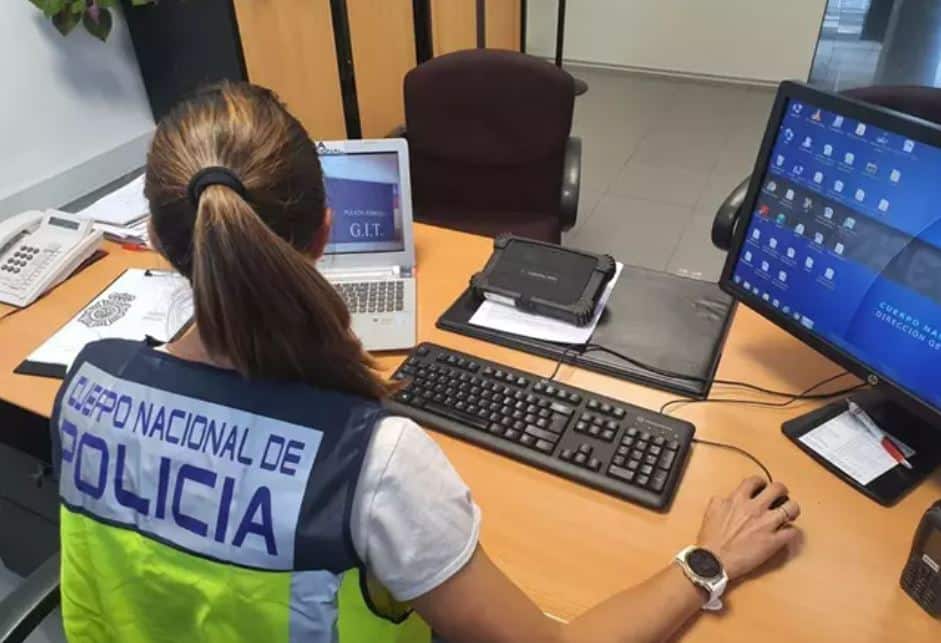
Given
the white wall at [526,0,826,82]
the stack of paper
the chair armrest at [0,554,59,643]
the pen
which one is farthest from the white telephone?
the white wall at [526,0,826,82]

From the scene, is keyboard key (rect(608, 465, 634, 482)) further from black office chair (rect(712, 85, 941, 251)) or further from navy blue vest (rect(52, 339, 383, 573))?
black office chair (rect(712, 85, 941, 251))

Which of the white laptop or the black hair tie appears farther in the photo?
the white laptop

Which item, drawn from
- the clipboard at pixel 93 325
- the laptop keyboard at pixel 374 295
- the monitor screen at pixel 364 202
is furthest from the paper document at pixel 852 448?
the clipboard at pixel 93 325

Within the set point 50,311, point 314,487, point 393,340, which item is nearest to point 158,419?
point 314,487

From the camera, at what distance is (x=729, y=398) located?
3.98ft

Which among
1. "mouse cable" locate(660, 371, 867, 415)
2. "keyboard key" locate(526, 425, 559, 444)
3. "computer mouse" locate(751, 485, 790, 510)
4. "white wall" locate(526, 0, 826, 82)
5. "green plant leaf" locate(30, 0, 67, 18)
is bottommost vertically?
"white wall" locate(526, 0, 826, 82)

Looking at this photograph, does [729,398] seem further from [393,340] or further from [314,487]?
[314,487]

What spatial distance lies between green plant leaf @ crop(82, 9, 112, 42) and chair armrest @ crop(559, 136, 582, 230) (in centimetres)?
146

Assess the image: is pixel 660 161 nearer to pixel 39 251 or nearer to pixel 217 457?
pixel 39 251

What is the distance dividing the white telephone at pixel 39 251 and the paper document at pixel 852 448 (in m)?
1.48

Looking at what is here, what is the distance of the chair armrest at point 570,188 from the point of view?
208 centimetres

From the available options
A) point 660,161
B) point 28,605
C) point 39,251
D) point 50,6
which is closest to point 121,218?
point 39,251

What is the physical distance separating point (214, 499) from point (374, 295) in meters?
0.74

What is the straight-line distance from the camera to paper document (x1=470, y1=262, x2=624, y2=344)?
4.38 feet
